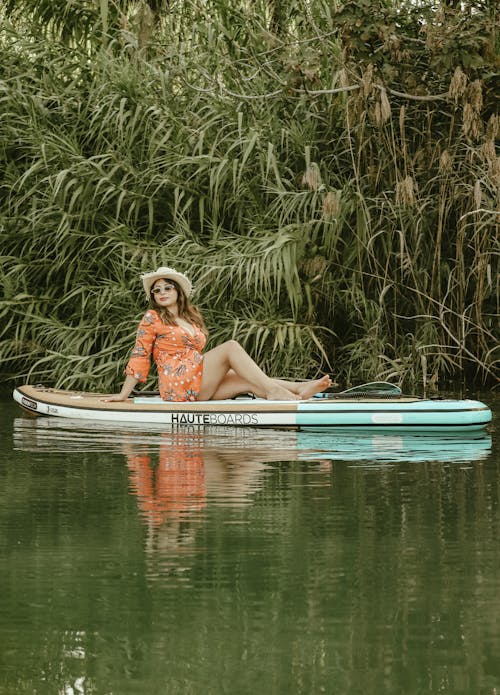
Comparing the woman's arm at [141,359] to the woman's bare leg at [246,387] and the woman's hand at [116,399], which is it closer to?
the woman's hand at [116,399]

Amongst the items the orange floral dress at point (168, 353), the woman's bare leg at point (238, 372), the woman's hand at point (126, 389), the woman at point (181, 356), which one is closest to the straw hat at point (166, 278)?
the woman at point (181, 356)

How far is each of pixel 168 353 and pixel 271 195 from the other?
2928mm

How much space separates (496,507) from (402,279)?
5.47m

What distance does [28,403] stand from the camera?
9.63m

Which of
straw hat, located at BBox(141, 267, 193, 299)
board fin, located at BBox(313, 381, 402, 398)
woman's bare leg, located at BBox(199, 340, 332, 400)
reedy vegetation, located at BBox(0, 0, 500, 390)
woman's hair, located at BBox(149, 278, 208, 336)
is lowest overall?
board fin, located at BBox(313, 381, 402, 398)

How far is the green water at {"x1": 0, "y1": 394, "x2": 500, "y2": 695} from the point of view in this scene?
11.5ft

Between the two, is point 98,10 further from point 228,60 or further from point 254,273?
point 254,273

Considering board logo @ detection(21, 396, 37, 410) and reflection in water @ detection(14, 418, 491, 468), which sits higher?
board logo @ detection(21, 396, 37, 410)

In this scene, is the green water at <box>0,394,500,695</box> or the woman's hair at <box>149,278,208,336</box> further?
the woman's hair at <box>149,278,208,336</box>

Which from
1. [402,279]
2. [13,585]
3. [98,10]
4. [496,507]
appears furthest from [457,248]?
[13,585]

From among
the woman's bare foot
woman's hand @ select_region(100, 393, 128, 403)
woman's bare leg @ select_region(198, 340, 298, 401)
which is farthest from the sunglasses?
the woman's bare foot

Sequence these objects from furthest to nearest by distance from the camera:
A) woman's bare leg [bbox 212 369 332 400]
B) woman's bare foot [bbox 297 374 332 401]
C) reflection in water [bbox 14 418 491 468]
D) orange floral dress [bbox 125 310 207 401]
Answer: orange floral dress [bbox 125 310 207 401] → woman's bare leg [bbox 212 369 332 400] → woman's bare foot [bbox 297 374 332 401] → reflection in water [bbox 14 418 491 468]

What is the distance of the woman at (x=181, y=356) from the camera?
895cm

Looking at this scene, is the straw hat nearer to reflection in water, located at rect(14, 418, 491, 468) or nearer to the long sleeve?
the long sleeve
